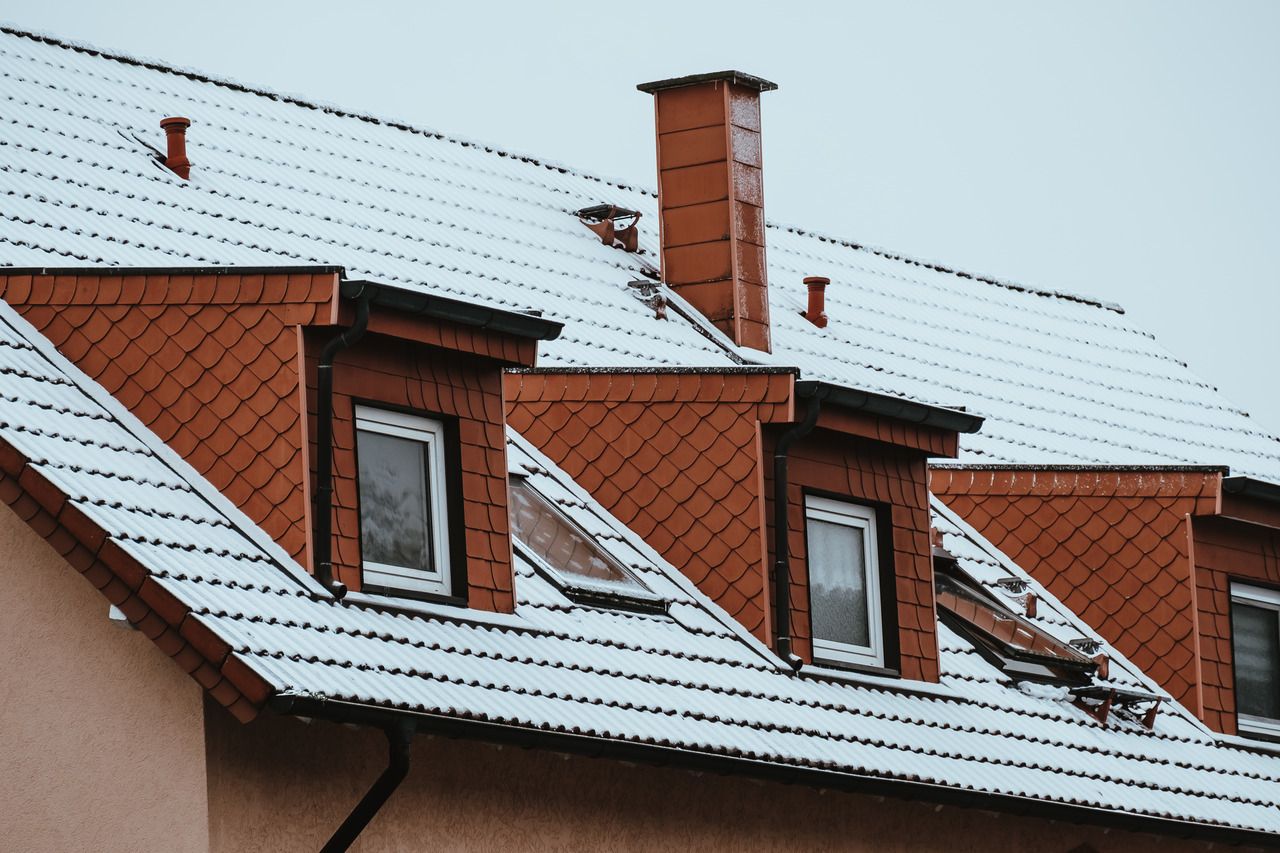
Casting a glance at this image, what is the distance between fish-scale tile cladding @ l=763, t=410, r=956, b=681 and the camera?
13016 millimetres

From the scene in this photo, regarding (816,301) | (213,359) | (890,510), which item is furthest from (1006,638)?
(213,359)

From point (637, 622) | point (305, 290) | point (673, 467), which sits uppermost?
point (305, 290)

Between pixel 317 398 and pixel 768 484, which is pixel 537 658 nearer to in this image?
pixel 317 398

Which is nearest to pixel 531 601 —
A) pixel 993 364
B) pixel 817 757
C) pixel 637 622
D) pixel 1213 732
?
pixel 637 622

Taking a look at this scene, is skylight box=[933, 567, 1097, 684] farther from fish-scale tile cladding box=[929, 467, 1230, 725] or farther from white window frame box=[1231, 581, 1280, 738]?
white window frame box=[1231, 581, 1280, 738]

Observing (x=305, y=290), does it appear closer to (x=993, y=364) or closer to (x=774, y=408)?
(x=774, y=408)

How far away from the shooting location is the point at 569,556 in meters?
12.3

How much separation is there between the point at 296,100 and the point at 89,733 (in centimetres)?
853

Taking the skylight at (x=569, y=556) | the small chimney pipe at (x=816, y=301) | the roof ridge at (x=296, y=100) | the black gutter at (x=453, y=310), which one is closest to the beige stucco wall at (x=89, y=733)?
the black gutter at (x=453, y=310)

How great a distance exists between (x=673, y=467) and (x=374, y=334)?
3.16 metres

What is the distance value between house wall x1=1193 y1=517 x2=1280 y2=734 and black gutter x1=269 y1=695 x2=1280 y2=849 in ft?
5.62

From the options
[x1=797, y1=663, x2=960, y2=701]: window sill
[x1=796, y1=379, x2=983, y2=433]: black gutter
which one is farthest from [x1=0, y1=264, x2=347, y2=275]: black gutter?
[x1=797, y1=663, x2=960, y2=701]: window sill

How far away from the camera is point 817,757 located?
11.1m

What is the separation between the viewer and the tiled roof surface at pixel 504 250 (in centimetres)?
1282
